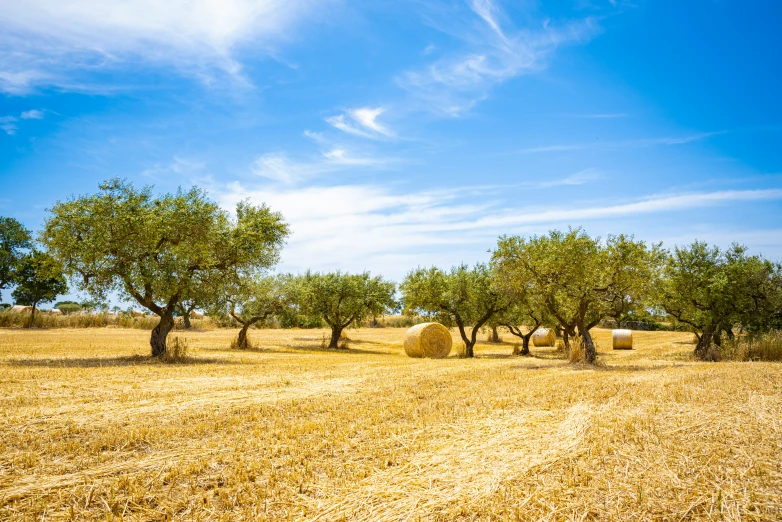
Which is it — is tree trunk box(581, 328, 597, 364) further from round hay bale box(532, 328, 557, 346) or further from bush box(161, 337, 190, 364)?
round hay bale box(532, 328, 557, 346)

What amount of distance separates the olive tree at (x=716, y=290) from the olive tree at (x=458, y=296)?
31.0 feet

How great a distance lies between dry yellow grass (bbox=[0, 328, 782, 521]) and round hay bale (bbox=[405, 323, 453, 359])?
52.5ft

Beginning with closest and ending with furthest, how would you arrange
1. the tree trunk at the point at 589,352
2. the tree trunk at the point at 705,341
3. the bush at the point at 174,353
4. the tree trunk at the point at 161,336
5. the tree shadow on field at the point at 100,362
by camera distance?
1. the tree shadow on field at the point at 100,362
2. the bush at the point at 174,353
3. the tree trunk at the point at 589,352
4. the tree trunk at the point at 161,336
5. the tree trunk at the point at 705,341

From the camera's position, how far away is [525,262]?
21.6m

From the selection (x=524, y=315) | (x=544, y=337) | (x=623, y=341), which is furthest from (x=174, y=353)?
(x=623, y=341)

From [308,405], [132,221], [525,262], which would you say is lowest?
[308,405]

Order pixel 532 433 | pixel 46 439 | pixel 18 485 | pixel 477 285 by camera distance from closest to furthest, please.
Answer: pixel 18 485, pixel 46 439, pixel 532 433, pixel 477 285

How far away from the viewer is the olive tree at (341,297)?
3856 centimetres

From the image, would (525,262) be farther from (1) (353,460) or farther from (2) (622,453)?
(1) (353,460)

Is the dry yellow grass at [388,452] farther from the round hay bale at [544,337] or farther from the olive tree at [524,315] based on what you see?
the round hay bale at [544,337]

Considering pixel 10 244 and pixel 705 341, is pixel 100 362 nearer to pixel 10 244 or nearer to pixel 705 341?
pixel 705 341

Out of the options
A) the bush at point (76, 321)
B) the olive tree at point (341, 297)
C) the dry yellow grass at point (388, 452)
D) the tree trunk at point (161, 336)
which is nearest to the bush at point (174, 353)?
the tree trunk at point (161, 336)

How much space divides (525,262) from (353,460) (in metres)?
16.8

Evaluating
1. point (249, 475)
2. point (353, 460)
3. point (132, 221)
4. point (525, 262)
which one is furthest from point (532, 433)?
point (132, 221)
